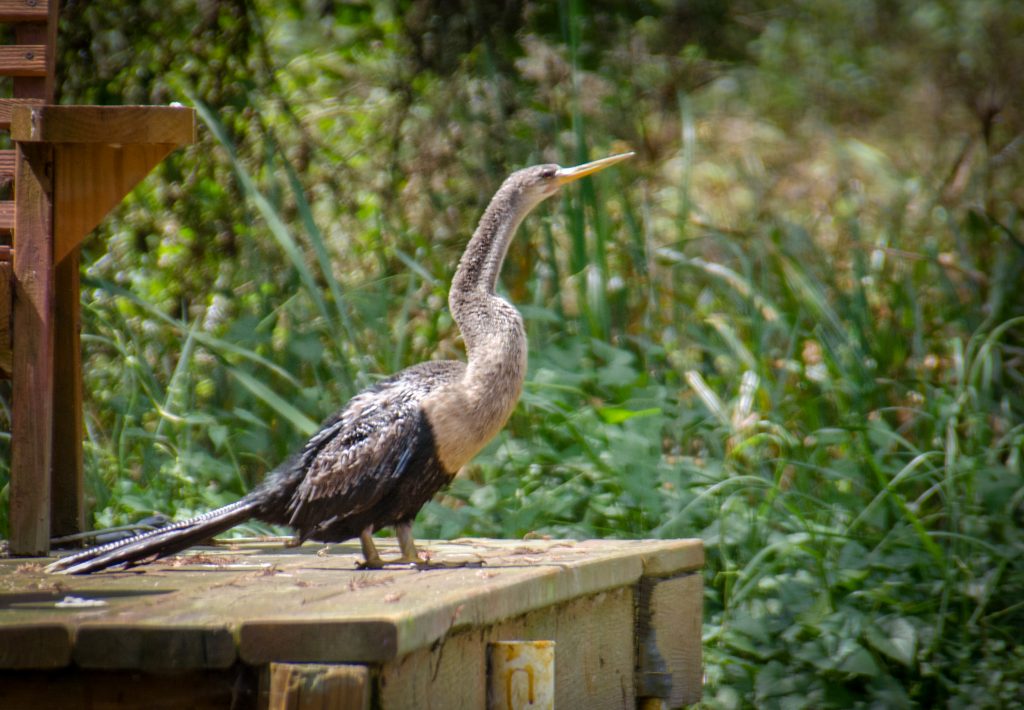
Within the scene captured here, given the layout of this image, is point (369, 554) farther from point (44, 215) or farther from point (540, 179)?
point (540, 179)

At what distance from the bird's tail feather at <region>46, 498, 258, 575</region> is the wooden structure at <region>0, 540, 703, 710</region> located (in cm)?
5

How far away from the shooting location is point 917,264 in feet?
19.9

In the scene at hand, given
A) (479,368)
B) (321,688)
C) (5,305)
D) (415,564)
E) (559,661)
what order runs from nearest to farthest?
(321,688) < (559,661) < (415,564) < (5,305) < (479,368)

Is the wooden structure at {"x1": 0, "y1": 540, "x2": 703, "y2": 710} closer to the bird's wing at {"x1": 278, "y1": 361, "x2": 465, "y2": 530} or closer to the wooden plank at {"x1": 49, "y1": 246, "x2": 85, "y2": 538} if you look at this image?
the bird's wing at {"x1": 278, "y1": 361, "x2": 465, "y2": 530}

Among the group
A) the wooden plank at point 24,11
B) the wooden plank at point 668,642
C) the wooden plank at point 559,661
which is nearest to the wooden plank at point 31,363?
the wooden plank at point 24,11

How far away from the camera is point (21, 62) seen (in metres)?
3.35

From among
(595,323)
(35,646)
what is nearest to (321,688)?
(35,646)

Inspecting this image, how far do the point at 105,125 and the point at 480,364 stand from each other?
1111 millimetres

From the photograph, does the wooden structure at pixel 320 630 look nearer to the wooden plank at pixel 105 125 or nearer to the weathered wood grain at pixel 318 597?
the weathered wood grain at pixel 318 597

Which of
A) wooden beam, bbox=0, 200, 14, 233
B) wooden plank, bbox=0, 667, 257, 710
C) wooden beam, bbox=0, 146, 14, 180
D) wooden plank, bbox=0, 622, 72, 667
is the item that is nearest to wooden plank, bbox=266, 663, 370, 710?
wooden plank, bbox=0, 667, 257, 710

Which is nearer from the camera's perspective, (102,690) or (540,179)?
(102,690)

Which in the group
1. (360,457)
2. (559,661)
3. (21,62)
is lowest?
(559,661)

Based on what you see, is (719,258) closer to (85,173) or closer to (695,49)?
(695,49)

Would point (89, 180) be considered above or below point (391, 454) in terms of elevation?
above
